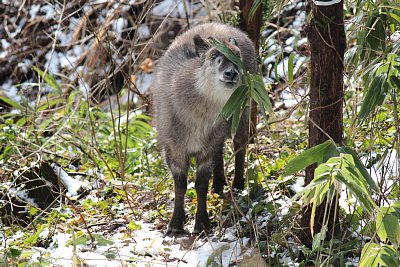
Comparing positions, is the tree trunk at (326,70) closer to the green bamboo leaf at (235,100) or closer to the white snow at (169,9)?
the green bamboo leaf at (235,100)

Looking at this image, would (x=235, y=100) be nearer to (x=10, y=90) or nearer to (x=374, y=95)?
(x=374, y=95)

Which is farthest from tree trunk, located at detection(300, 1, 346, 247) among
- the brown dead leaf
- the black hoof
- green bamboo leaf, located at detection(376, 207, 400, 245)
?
the brown dead leaf

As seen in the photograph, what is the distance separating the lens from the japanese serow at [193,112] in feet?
15.3

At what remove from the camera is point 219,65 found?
451cm

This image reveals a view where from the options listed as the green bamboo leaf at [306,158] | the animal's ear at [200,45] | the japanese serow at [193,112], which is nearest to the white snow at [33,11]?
the japanese serow at [193,112]

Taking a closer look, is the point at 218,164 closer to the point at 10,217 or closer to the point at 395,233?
the point at 10,217

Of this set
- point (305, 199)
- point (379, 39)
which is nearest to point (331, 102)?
point (379, 39)

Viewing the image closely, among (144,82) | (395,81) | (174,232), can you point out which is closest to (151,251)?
(174,232)

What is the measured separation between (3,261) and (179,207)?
137 centimetres

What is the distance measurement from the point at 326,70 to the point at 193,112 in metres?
1.25

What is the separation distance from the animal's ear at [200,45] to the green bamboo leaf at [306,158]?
1.70 metres

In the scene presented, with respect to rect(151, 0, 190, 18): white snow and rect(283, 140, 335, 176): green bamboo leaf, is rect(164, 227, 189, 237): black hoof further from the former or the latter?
rect(151, 0, 190, 18): white snow

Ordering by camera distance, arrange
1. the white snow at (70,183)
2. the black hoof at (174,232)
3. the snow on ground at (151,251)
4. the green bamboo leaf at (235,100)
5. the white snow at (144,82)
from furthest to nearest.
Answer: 1. the white snow at (144,82)
2. the white snow at (70,183)
3. the black hoof at (174,232)
4. the snow on ground at (151,251)
5. the green bamboo leaf at (235,100)

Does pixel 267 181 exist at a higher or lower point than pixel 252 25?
lower
